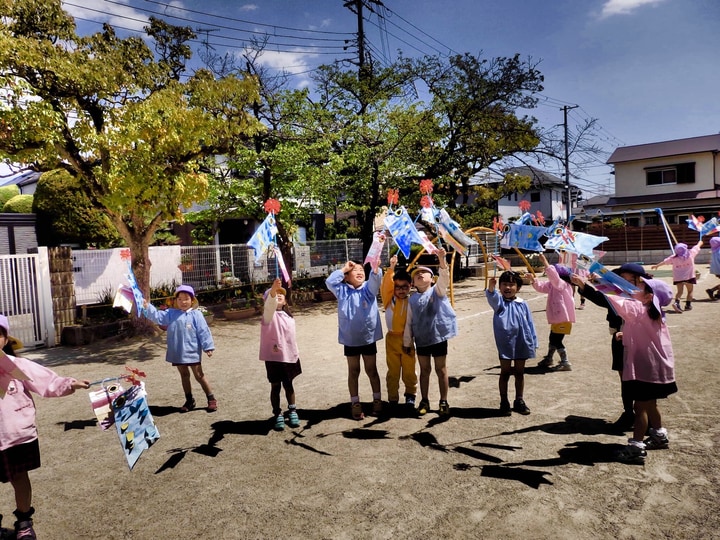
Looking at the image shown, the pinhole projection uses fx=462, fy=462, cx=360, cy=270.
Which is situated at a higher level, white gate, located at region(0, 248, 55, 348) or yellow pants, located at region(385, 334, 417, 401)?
white gate, located at region(0, 248, 55, 348)

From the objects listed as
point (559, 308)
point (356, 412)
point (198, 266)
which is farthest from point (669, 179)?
point (356, 412)

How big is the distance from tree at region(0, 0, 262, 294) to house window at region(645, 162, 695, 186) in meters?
30.3

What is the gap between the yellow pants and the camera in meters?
5.34

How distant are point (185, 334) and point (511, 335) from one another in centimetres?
374

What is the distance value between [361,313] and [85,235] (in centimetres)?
1278

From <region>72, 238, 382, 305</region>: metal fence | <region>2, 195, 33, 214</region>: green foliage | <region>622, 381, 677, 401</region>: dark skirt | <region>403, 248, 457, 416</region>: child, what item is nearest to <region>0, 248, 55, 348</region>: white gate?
<region>72, 238, 382, 305</region>: metal fence

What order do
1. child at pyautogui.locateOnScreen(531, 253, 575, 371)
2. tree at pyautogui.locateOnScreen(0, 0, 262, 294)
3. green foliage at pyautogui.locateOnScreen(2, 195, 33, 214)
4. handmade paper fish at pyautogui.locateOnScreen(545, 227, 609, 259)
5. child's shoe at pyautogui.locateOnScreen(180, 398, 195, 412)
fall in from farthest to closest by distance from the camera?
green foliage at pyautogui.locateOnScreen(2, 195, 33, 214)
tree at pyautogui.locateOnScreen(0, 0, 262, 294)
child at pyautogui.locateOnScreen(531, 253, 575, 371)
child's shoe at pyautogui.locateOnScreen(180, 398, 195, 412)
handmade paper fish at pyautogui.locateOnScreen(545, 227, 609, 259)

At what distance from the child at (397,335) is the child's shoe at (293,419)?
1.13 metres

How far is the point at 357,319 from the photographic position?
198 inches

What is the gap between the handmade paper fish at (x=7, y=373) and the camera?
3130mm

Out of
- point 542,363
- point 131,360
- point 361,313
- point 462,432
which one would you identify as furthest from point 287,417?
point 131,360

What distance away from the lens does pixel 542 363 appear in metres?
7.00

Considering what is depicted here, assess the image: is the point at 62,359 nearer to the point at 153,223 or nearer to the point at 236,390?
the point at 153,223

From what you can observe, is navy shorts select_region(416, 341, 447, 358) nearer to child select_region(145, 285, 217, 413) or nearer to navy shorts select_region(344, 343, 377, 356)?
navy shorts select_region(344, 343, 377, 356)
